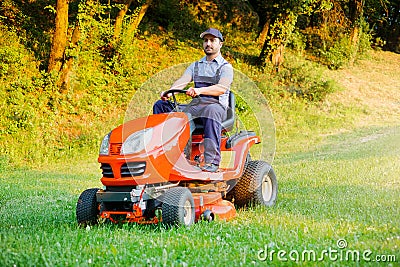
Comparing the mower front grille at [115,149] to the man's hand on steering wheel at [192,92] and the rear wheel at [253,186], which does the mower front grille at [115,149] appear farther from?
the rear wheel at [253,186]

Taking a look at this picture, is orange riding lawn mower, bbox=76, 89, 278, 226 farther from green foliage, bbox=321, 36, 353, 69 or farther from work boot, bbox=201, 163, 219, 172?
green foliage, bbox=321, 36, 353, 69

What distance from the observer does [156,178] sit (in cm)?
531

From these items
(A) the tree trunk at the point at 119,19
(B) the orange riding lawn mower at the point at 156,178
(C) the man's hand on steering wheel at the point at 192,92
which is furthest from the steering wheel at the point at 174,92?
(A) the tree trunk at the point at 119,19

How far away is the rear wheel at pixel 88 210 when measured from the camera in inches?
215

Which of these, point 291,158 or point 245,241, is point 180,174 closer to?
point 245,241

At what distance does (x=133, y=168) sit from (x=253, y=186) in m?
1.91

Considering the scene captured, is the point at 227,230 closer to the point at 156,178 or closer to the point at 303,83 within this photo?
the point at 156,178

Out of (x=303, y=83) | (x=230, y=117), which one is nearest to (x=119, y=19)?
(x=303, y=83)

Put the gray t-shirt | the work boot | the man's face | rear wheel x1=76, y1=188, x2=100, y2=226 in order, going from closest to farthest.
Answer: rear wheel x1=76, y1=188, x2=100, y2=226
the work boot
the gray t-shirt
the man's face

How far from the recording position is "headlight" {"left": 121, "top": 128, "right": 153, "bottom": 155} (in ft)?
17.3

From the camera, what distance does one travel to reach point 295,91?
63.5 feet

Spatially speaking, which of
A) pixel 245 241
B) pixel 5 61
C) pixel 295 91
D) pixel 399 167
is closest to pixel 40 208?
pixel 245 241

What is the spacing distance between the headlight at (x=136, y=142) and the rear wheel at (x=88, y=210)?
60cm

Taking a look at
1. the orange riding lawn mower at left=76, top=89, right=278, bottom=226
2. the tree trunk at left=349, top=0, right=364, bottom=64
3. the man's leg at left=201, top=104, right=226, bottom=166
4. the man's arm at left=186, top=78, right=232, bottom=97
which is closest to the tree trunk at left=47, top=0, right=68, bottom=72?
the orange riding lawn mower at left=76, top=89, right=278, bottom=226
